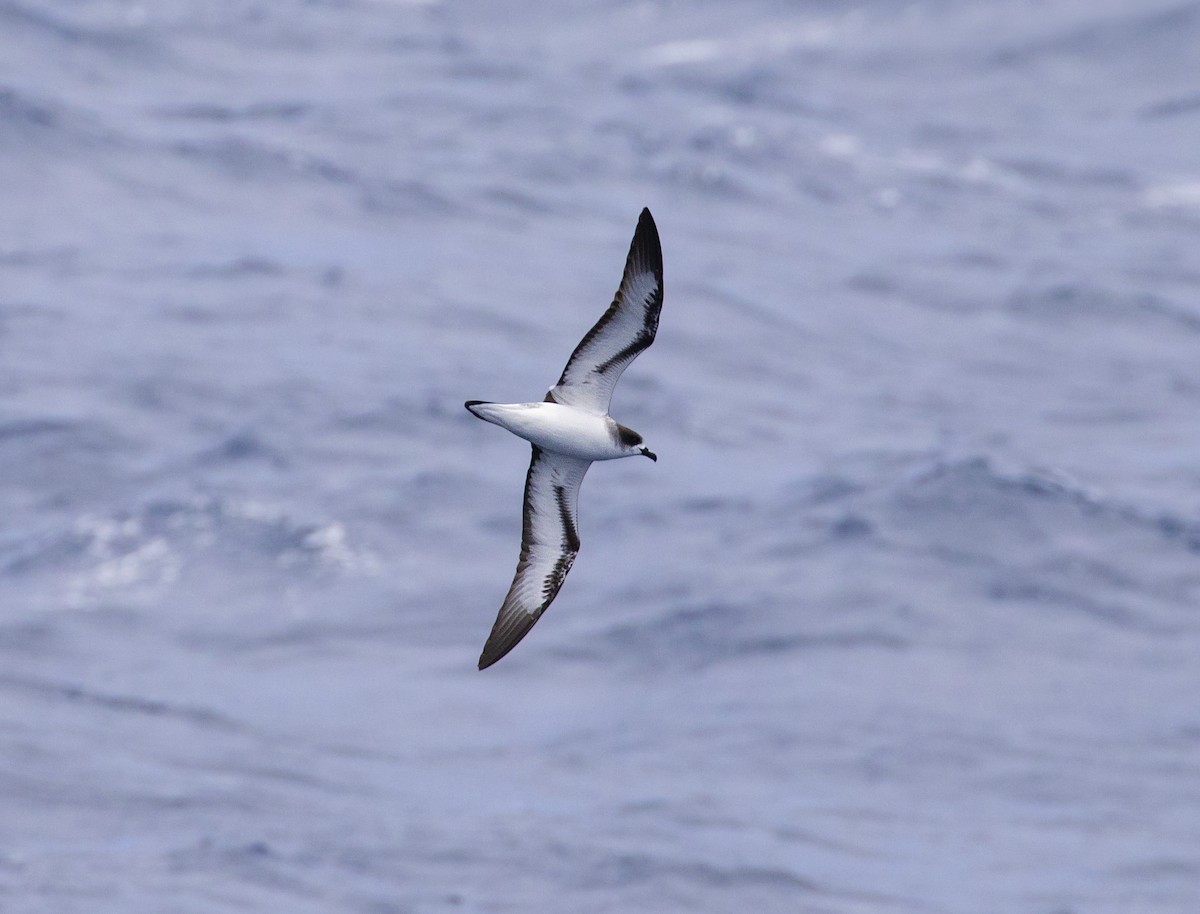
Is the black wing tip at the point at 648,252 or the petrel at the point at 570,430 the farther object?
the petrel at the point at 570,430

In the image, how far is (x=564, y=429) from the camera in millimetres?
12930

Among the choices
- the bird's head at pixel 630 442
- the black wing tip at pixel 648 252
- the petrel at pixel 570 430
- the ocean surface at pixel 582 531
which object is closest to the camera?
the black wing tip at pixel 648 252

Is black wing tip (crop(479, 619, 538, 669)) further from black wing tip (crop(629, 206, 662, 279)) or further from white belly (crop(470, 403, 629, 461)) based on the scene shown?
black wing tip (crop(629, 206, 662, 279))

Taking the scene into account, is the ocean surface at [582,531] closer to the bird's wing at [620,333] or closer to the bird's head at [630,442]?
the bird's head at [630,442]

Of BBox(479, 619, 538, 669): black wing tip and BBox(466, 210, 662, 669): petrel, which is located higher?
BBox(466, 210, 662, 669): petrel

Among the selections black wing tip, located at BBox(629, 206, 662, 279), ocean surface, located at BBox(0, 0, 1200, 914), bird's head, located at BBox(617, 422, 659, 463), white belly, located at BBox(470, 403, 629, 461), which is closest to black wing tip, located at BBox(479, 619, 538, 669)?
white belly, located at BBox(470, 403, 629, 461)

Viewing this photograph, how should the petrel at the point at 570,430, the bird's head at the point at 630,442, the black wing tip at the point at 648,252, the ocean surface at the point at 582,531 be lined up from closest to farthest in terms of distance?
the black wing tip at the point at 648,252 < the petrel at the point at 570,430 < the bird's head at the point at 630,442 < the ocean surface at the point at 582,531

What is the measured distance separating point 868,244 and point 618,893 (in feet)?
83.1

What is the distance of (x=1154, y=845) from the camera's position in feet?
71.0

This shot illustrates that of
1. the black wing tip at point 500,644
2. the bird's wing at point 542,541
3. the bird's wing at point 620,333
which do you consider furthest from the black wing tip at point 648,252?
the black wing tip at point 500,644

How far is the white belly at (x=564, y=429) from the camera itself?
12.7 m

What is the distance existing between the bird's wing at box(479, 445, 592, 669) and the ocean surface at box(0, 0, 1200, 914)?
6.77 m

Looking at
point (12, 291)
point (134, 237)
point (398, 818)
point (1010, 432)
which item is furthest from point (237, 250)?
point (398, 818)

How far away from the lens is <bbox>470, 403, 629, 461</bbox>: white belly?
12.7 meters
